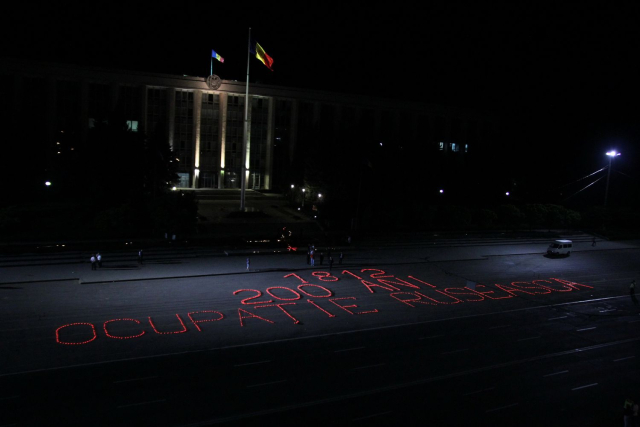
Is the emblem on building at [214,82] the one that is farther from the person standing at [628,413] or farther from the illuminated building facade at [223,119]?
the person standing at [628,413]

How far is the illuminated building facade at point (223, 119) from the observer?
231 ft

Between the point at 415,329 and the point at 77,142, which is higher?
the point at 77,142

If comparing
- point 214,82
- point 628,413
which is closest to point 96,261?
point 628,413

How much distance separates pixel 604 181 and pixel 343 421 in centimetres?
9168

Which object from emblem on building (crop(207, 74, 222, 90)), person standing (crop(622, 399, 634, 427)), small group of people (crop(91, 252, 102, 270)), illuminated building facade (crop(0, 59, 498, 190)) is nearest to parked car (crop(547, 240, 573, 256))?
illuminated building facade (crop(0, 59, 498, 190))

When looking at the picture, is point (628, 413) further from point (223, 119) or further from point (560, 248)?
point (223, 119)

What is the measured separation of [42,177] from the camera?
66.8 metres

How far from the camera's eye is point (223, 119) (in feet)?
266

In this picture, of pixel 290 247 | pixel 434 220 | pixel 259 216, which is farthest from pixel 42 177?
pixel 434 220

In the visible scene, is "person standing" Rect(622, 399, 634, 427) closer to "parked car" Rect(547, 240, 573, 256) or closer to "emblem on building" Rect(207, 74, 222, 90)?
"parked car" Rect(547, 240, 573, 256)

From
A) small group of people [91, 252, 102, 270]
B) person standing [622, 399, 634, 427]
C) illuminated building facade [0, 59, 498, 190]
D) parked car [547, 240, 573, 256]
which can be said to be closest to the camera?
person standing [622, 399, 634, 427]

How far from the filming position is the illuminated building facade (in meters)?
70.5

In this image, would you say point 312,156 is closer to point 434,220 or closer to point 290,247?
point 434,220

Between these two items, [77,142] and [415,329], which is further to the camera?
[77,142]
